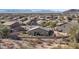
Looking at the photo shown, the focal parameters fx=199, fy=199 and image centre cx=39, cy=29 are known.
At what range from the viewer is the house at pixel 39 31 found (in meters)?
3.52

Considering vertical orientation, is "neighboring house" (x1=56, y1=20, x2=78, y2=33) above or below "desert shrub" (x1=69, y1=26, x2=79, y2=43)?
above

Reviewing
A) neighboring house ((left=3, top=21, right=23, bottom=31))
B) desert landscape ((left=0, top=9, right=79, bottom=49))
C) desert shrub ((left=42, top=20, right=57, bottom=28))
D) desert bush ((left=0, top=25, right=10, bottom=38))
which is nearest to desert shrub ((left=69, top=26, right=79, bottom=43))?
desert landscape ((left=0, top=9, right=79, bottom=49))

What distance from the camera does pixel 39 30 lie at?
3.55 m

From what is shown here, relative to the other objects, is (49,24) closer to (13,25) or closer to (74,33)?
(74,33)

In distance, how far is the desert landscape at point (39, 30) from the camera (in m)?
3.53

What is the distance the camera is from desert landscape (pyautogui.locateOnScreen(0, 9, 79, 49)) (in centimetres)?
353

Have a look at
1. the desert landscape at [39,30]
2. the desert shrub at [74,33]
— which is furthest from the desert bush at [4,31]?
the desert shrub at [74,33]

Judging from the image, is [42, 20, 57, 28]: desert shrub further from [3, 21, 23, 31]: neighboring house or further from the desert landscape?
[3, 21, 23, 31]: neighboring house

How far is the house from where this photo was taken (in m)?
3.52

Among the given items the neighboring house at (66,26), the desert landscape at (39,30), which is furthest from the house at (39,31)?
the neighboring house at (66,26)

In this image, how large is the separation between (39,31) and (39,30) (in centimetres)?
3

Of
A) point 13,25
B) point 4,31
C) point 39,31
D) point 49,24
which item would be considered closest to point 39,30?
point 39,31

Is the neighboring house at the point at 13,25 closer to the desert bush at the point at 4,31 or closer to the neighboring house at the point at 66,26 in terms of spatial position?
the desert bush at the point at 4,31

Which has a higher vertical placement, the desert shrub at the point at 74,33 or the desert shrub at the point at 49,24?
the desert shrub at the point at 49,24
